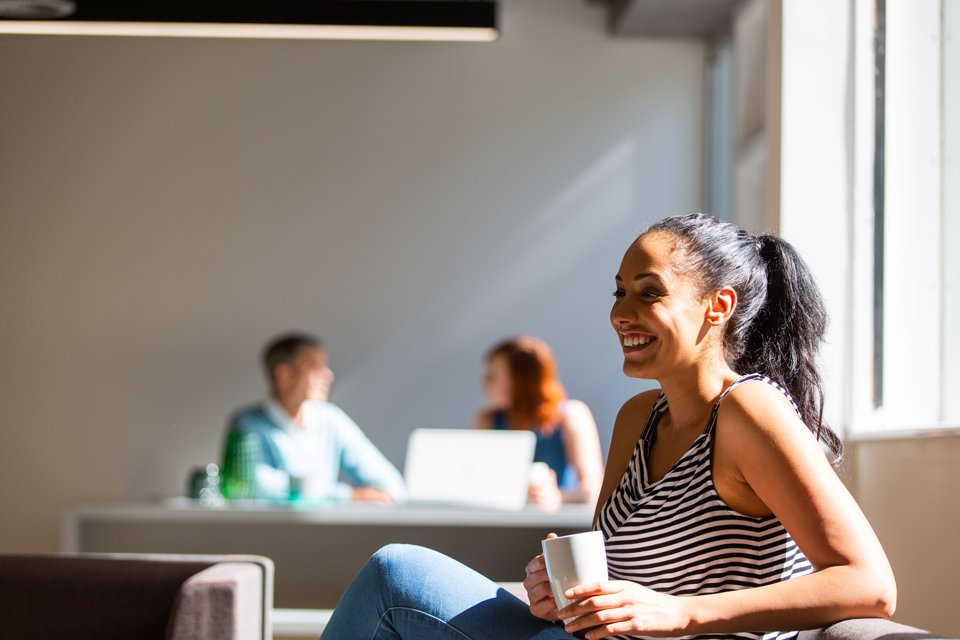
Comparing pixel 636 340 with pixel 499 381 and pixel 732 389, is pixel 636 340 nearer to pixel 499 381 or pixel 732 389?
pixel 732 389

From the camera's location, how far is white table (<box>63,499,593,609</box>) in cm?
325

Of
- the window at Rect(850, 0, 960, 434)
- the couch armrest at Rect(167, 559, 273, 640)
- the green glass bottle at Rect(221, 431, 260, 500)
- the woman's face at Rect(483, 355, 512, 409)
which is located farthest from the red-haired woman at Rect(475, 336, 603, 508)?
the couch armrest at Rect(167, 559, 273, 640)

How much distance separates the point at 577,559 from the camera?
132 centimetres

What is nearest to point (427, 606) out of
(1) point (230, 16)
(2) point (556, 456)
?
(1) point (230, 16)

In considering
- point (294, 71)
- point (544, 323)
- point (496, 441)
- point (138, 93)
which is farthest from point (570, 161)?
point (496, 441)

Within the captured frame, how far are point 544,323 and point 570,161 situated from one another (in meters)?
0.80

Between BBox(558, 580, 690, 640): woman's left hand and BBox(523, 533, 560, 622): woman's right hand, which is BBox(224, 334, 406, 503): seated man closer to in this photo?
BBox(523, 533, 560, 622): woman's right hand

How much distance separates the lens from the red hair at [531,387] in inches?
165

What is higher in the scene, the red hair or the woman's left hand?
the red hair

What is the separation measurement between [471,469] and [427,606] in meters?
1.81

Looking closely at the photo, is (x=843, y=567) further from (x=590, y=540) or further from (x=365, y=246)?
(x=365, y=246)

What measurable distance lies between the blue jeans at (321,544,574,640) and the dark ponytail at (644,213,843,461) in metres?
0.47

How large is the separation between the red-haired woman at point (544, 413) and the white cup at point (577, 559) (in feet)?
8.76

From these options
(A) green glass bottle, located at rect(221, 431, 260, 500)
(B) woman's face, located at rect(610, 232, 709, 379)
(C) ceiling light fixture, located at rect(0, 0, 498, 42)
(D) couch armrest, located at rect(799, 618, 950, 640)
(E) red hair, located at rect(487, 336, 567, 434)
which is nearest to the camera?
(D) couch armrest, located at rect(799, 618, 950, 640)
